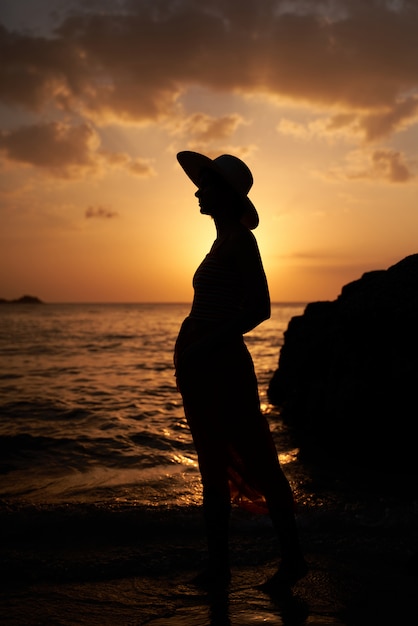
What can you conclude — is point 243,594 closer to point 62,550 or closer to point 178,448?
point 62,550

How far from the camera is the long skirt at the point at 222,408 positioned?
10.1 ft

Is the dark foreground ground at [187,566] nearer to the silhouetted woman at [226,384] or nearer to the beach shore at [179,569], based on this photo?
the beach shore at [179,569]

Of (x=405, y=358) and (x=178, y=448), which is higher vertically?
(x=405, y=358)

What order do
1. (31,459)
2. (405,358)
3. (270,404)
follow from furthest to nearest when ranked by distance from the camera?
(270,404) → (31,459) → (405,358)

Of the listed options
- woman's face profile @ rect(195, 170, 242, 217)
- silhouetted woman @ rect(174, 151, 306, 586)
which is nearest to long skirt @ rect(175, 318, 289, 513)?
silhouetted woman @ rect(174, 151, 306, 586)

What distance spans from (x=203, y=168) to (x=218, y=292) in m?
0.83

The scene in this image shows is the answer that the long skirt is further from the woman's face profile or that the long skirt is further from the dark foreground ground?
the woman's face profile

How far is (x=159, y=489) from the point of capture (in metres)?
5.49

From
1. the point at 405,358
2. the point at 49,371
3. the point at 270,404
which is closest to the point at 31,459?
the point at 405,358

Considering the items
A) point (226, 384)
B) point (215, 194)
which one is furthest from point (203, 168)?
point (226, 384)

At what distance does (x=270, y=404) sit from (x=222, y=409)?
842 centimetres

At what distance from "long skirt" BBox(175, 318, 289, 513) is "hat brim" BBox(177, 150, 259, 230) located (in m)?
0.80

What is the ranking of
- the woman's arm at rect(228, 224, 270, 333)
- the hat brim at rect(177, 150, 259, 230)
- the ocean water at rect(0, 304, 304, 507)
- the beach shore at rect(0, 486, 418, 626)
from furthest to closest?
1. the ocean water at rect(0, 304, 304, 507)
2. the hat brim at rect(177, 150, 259, 230)
3. the woman's arm at rect(228, 224, 270, 333)
4. the beach shore at rect(0, 486, 418, 626)

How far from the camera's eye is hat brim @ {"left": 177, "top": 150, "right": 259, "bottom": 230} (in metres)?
3.23
